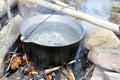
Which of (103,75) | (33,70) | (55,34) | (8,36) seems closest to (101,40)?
(103,75)

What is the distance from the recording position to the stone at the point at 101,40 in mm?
3566

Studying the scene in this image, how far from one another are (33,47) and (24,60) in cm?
66

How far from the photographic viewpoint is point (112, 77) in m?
2.98

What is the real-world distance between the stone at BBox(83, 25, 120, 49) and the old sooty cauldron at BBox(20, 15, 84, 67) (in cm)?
32

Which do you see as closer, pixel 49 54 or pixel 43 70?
pixel 49 54

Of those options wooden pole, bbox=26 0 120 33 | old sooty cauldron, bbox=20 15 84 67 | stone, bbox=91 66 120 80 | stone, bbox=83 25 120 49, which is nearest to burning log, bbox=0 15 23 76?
old sooty cauldron, bbox=20 15 84 67

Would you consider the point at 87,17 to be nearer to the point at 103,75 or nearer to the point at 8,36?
the point at 103,75

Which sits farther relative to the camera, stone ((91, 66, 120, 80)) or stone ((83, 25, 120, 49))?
stone ((83, 25, 120, 49))

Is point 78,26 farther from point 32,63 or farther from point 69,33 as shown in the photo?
point 32,63

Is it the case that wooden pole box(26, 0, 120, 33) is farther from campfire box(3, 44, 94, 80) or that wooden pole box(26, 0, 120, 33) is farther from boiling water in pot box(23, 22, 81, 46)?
campfire box(3, 44, 94, 80)

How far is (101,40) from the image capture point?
141 inches

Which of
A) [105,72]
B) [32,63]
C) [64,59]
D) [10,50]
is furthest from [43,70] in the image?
[105,72]

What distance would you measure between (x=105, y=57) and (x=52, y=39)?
2.64 feet

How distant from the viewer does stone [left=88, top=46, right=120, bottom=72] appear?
3.26 metres
